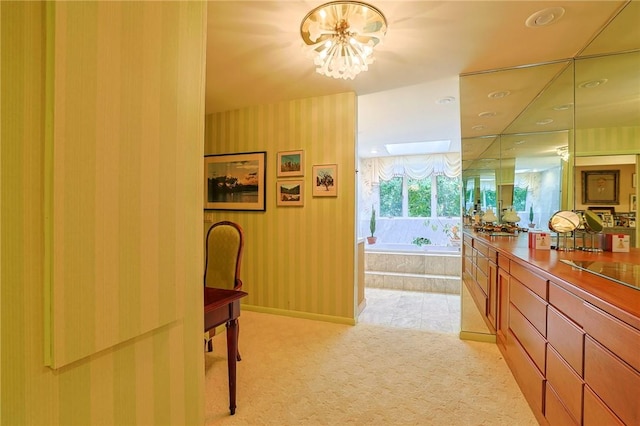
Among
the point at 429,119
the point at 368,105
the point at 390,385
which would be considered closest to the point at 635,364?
the point at 390,385

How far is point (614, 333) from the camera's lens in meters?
1.00

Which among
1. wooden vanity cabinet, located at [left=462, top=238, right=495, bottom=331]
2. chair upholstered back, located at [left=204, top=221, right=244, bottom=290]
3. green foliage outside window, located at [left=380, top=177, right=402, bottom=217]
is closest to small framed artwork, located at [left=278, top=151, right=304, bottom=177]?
chair upholstered back, located at [left=204, top=221, right=244, bottom=290]

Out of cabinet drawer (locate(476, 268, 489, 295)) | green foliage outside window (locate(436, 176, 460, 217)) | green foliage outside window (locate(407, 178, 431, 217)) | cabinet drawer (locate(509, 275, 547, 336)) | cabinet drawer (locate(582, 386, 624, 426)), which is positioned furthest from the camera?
green foliage outside window (locate(407, 178, 431, 217))

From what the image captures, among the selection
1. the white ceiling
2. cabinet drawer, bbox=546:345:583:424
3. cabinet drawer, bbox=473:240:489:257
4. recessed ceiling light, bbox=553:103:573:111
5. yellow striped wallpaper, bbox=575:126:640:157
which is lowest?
cabinet drawer, bbox=546:345:583:424

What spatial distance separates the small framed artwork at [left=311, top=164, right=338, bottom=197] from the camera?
10.2ft

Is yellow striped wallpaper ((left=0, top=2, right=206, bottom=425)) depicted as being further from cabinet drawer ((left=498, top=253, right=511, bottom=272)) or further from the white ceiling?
cabinet drawer ((left=498, top=253, right=511, bottom=272))

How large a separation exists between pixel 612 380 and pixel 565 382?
0.38 meters

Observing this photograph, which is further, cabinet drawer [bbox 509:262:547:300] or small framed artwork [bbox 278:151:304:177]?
small framed artwork [bbox 278:151:304:177]

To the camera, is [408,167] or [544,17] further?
[408,167]

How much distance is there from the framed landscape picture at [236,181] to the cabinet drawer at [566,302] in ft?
9.06

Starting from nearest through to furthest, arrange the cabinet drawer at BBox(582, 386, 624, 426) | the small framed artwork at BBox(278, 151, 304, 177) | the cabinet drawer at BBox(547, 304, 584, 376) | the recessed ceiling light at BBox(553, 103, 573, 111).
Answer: the cabinet drawer at BBox(582, 386, 624, 426)
the cabinet drawer at BBox(547, 304, 584, 376)
the recessed ceiling light at BBox(553, 103, 573, 111)
the small framed artwork at BBox(278, 151, 304, 177)

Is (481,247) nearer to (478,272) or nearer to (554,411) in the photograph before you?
(478,272)

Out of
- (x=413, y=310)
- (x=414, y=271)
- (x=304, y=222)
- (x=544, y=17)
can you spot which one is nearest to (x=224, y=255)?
(x=304, y=222)

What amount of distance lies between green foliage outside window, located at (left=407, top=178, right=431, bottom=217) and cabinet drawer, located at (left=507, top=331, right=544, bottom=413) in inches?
186
